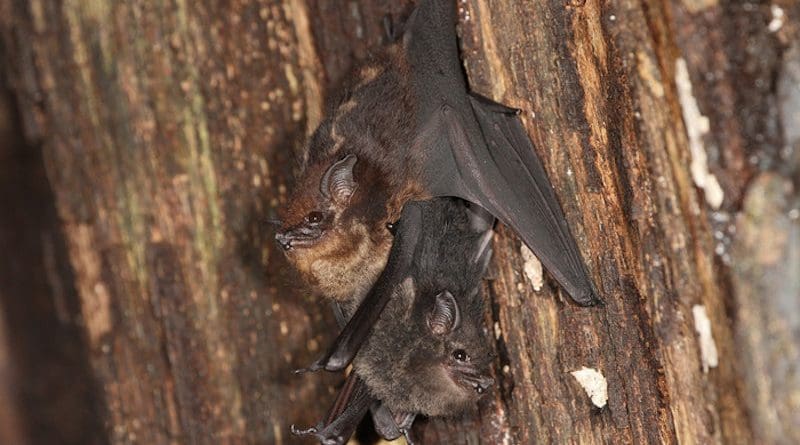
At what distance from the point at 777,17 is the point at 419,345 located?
6.16 ft

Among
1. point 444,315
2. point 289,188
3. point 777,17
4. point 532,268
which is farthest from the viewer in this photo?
point 289,188

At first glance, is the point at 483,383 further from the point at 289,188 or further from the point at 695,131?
the point at 289,188

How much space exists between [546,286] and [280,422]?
158cm

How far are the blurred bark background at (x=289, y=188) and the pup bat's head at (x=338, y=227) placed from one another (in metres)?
0.45

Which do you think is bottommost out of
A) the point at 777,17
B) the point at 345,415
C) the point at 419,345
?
the point at 345,415

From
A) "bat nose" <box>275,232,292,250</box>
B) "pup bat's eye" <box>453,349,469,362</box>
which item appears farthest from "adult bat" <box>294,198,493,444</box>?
"bat nose" <box>275,232,292,250</box>

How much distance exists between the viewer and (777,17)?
3.55 metres

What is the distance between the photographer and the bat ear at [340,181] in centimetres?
321

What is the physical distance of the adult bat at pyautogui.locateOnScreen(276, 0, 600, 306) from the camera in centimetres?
329

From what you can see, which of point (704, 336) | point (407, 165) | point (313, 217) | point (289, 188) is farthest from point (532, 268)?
point (289, 188)

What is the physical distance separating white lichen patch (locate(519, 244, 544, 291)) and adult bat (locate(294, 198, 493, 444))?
0.77 ft

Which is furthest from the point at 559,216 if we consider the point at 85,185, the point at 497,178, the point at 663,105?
the point at 85,185

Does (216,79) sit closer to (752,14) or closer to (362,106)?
(362,106)

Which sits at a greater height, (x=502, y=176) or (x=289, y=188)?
(x=502, y=176)
